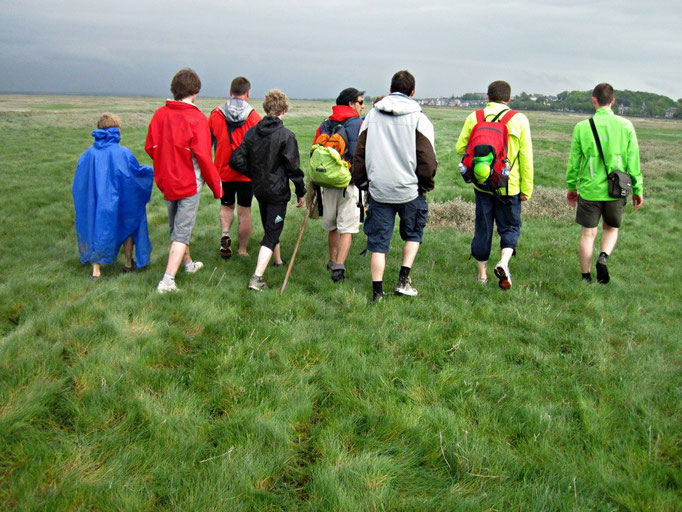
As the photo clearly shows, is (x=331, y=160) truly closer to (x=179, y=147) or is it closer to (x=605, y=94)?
(x=179, y=147)

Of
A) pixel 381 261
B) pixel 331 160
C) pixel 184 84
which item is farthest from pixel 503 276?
pixel 184 84

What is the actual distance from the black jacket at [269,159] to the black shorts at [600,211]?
4.04m

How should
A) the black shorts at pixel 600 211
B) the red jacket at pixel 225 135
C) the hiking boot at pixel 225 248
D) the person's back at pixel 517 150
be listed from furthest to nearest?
the hiking boot at pixel 225 248
the red jacket at pixel 225 135
the black shorts at pixel 600 211
the person's back at pixel 517 150

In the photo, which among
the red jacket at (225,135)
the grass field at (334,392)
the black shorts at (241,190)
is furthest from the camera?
the black shorts at (241,190)

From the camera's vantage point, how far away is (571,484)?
2.92 m

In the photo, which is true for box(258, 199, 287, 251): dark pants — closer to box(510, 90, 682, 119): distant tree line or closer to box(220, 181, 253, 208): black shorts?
box(220, 181, 253, 208): black shorts

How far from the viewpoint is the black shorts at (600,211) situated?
6445 millimetres

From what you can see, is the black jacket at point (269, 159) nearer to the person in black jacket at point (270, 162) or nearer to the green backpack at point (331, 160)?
the person in black jacket at point (270, 162)

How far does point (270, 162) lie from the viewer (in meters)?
5.95

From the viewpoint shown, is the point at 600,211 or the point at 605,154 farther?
the point at 600,211

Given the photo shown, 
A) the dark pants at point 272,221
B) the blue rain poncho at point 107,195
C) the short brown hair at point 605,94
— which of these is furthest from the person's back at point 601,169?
the blue rain poncho at point 107,195

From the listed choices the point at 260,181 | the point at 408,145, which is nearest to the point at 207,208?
the point at 260,181

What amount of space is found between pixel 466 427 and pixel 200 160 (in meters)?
4.29

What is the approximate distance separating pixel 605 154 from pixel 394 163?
10.2ft
